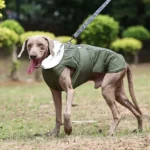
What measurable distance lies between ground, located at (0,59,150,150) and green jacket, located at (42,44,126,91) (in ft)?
2.57

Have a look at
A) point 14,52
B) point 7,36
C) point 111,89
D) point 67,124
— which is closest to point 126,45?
point 14,52

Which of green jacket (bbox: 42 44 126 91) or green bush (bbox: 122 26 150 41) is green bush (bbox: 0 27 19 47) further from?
green jacket (bbox: 42 44 126 91)

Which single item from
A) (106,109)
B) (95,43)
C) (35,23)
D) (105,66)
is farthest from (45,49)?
(35,23)

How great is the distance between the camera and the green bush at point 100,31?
76.7ft

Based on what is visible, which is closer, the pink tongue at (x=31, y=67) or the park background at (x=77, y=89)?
the park background at (x=77, y=89)

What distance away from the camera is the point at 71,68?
6.94 m

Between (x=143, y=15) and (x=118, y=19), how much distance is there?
1479 millimetres

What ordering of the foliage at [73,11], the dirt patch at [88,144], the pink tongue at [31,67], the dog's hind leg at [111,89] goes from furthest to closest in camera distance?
the foliage at [73,11] → the dog's hind leg at [111,89] → the pink tongue at [31,67] → the dirt patch at [88,144]

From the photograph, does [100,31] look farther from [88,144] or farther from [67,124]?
[88,144]

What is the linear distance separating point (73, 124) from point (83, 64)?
2120mm

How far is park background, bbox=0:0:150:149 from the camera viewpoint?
21.1ft

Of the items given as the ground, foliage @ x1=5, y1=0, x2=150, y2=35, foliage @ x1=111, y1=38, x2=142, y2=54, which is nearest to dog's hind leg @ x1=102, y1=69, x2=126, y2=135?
the ground

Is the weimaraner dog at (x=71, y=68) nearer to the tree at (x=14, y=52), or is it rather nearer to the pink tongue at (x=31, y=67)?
the pink tongue at (x=31, y=67)

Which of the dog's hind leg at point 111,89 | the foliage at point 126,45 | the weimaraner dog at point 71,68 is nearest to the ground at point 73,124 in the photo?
the dog's hind leg at point 111,89
